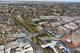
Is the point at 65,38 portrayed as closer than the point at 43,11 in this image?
Yes

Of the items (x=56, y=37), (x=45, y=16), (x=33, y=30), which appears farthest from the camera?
(x=45, y=16)

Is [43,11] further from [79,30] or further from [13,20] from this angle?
[79,30]

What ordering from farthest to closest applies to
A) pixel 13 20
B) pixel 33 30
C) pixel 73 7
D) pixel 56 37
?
pixel 73 7, pixel 13 20, pixel 33 30, pixel 56 37

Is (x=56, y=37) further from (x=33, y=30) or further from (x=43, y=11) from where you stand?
(x=43, y=11)

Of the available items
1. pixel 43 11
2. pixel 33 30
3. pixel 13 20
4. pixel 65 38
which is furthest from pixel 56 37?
pixel 43 11

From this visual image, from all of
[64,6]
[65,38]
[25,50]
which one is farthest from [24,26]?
[64,6]

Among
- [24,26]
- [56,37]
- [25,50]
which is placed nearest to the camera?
[25,50]
